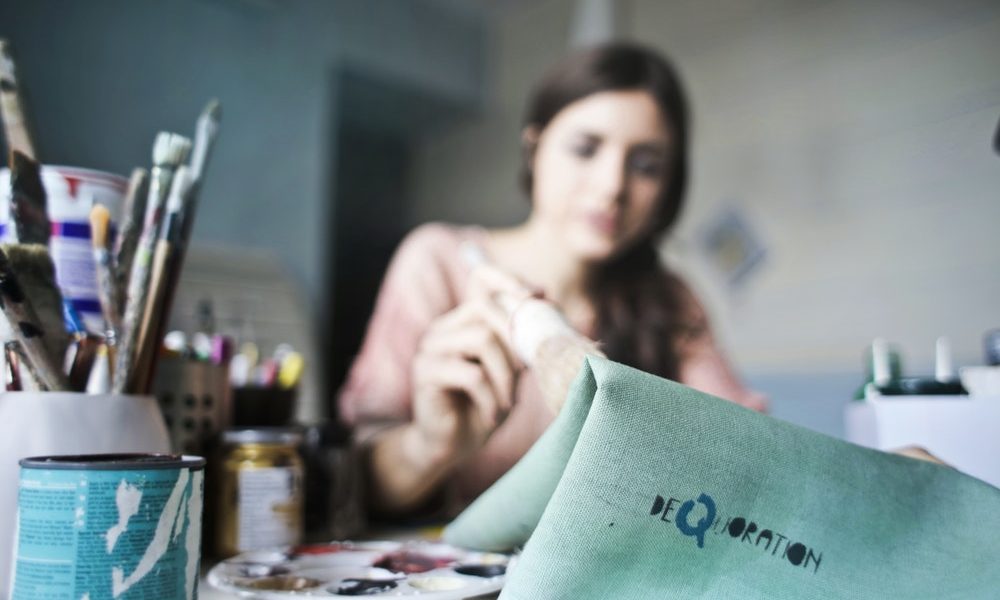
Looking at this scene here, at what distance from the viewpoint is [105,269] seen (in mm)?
421

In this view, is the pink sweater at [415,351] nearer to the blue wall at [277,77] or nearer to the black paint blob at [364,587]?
the blue wall at [277,77]

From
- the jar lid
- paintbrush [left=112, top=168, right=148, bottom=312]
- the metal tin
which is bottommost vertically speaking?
the metal tin

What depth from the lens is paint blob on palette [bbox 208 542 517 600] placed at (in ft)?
1.14

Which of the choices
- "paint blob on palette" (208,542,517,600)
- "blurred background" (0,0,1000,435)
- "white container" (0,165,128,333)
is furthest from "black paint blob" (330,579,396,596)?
"blurred background" (0,0,1000,435)

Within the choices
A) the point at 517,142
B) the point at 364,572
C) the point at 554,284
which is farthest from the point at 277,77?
the point at 364,572

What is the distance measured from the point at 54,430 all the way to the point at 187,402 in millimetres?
175

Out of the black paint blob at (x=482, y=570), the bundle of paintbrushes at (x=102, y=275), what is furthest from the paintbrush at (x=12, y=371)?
the black paint blob at (x=482, y=570)

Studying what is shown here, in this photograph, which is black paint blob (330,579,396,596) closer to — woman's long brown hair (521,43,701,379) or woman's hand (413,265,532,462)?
woman's hand (413,265,532,462)

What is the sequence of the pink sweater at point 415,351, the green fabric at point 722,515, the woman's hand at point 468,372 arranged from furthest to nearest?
the pink sweater at point 415,351 < the woman's hand at point 468,372 < the green fabric at point 722,515

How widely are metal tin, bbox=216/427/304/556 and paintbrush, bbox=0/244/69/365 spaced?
0.14 meters

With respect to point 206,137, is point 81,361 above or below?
below

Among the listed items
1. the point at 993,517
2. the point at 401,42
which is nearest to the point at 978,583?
the point at 993,517

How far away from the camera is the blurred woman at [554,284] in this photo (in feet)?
2.18

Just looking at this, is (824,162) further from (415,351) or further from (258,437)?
(258,437)
